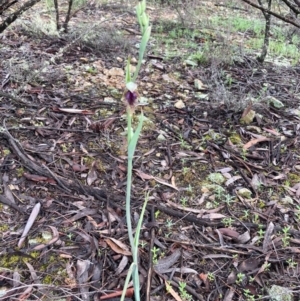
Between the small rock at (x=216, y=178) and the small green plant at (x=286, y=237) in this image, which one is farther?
the small rock at (x=216, y=178)

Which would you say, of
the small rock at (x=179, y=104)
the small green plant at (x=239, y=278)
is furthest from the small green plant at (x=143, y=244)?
the small rock at (x=179, y=104)

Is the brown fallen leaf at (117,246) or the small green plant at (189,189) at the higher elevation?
the brown fallen leaf at (117,246)

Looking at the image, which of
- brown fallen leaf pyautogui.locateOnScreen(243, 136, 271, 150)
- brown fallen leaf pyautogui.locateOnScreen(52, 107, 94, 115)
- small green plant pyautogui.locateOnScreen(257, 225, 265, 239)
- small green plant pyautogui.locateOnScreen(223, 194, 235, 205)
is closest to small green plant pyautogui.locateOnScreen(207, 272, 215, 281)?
small green plant pyautogui.locateOnScreen(257, 225, 265, 239)

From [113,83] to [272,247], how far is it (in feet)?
5.66

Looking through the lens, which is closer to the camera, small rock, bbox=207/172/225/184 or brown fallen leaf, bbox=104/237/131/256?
brown fallen leaf, bbox=104/237/131/256

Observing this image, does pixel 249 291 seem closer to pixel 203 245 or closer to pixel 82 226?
pixel 203 245

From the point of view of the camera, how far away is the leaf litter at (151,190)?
1.67 meters

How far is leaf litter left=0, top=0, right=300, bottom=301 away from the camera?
1666mm

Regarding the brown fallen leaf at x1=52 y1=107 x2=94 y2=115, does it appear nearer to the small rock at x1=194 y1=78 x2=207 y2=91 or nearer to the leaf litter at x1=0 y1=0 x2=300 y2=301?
the leaf litter at x1=0 y1=0 x2=300 y2=301

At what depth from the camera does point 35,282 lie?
158 cm

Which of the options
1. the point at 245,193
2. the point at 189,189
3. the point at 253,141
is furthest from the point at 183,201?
the point at 253,141

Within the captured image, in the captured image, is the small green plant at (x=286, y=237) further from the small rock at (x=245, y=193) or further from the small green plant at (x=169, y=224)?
the small green plant at (x=169, y=224)

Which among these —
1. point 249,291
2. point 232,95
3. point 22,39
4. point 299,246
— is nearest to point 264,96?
point 232,95

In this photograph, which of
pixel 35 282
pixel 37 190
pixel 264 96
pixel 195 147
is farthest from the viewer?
pixel 264 96
